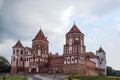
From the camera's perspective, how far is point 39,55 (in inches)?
4038

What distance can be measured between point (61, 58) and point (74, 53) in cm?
803

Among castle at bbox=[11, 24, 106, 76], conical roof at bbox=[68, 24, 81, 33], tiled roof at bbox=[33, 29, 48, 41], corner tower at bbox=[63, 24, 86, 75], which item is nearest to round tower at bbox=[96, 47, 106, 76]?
castle at bbox=[11, 24, 106, 76]

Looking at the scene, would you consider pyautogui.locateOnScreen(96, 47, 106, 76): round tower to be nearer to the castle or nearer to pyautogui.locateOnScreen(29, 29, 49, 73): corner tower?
the castle

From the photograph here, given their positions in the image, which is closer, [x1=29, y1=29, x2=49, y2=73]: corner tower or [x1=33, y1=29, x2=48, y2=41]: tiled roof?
[x1=29, y1=29, x2=49, y2=73]: corner tower

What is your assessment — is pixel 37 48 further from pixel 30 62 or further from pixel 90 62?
pixel 90 62

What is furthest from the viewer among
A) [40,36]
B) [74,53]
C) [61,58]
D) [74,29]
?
[40,36]

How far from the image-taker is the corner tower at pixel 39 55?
333 ft

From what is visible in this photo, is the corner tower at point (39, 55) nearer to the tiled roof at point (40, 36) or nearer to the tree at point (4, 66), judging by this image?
the tiled roof at point (40, 36)

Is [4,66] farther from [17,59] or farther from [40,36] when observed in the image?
[40,36]

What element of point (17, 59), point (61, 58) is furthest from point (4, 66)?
point (61, 58)

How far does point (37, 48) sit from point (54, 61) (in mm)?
8219

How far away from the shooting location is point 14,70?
110 meters

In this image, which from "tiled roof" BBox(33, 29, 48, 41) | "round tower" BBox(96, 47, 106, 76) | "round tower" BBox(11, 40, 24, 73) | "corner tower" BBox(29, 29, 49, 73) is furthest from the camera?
"round tower" BBox(11, 40, 24, 73)

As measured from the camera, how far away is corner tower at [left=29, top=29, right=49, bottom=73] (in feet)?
333
